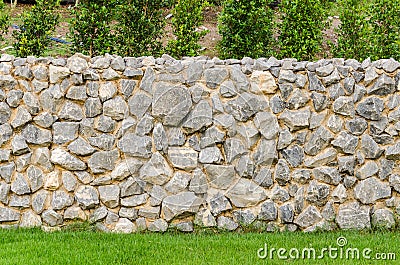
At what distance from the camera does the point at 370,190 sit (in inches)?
249

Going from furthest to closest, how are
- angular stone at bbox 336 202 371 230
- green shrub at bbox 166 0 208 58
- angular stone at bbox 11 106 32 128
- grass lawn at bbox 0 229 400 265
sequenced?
green shrub at bbox 166 0 208 58
angular stone at bbox 336 202 371 230
angular stone at bbox 11 106 32 128
grass lawn at bbox 0 229 400 265

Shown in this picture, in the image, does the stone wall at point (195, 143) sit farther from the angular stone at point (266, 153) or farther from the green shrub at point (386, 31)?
the green shrub at point (386, 31)

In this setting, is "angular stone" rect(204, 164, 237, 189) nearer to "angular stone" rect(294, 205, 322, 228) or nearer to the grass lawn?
the grass lawn

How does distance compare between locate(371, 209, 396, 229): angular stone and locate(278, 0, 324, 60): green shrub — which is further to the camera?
locate(278, 0, 324, 60): green shrub

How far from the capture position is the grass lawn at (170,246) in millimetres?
5195

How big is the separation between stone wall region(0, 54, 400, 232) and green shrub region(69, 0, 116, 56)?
6.14ft

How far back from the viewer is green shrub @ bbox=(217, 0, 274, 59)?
835 cm

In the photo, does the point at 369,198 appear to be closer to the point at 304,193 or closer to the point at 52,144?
the point at 304,193

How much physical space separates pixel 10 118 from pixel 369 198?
4326mm

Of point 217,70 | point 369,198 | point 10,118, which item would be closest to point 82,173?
point 10,118

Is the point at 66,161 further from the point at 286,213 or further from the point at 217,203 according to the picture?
the point at 286,213

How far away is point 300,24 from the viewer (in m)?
8.33

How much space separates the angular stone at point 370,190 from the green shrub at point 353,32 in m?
2.74

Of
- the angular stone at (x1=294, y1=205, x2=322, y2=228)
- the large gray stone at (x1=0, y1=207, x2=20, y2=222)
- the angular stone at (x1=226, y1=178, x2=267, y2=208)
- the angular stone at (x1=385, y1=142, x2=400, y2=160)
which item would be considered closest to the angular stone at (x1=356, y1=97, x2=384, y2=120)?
the angular stone at (x1=385, y1=142, x2=400, y2=160)
